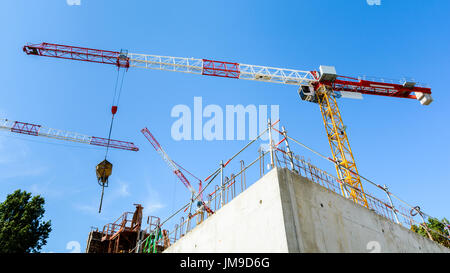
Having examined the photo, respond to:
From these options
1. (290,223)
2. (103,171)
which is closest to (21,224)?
(103,171)

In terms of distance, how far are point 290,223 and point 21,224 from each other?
32389mm

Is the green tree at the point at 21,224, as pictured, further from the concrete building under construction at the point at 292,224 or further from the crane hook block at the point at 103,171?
the concrete building under construction at the point at 292,224

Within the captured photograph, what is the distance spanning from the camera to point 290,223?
6.98 m

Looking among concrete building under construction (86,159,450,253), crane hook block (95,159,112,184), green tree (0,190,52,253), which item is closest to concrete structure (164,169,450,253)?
concrete building under construction (86,159,450,253)

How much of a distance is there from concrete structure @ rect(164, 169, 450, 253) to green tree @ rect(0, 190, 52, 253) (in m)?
27.0

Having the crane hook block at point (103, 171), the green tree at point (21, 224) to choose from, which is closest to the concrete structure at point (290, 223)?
the crane hook block at point (103, 171)

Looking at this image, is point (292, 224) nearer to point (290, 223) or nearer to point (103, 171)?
point (290, 223)

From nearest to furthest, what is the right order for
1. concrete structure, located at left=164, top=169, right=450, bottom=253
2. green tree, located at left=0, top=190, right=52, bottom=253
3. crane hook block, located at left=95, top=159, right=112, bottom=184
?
concrete structure, located at left=164, top=169, right=450, bottom=253 → crane hook block, located at left=95, top=159, right=112, bottom=184 → green tree, located at left=0, top=190, right=52, bottom=253

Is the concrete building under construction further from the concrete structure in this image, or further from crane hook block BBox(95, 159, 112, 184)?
crane hook block BBox(95, 159, 112, 184)

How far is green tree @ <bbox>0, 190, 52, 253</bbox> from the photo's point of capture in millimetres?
28875
